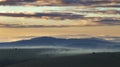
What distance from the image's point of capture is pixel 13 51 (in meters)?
23.4

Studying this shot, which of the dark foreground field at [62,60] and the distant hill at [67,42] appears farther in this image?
the distant hill at [67,42]

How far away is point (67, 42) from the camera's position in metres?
29.1

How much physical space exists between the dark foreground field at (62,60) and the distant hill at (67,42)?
4559mm

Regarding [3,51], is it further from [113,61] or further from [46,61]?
[113,61]

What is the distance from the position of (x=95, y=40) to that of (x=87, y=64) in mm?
8488

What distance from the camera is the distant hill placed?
87.6ft

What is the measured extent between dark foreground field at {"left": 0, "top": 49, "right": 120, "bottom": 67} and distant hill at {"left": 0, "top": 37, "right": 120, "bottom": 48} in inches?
179

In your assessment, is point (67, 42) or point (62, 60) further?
point (67, 42)

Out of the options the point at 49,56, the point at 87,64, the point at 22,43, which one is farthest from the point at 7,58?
the point at 22,43

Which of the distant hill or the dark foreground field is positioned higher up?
the dark foreground field

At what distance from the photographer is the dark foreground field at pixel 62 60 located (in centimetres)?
1962

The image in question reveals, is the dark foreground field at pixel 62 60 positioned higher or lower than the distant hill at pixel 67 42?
higher

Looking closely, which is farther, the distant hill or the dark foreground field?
the distant hill

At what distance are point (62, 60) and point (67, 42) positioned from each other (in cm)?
890
